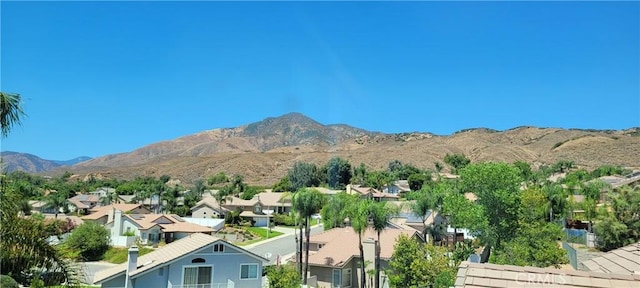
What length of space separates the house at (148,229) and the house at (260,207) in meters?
17.1

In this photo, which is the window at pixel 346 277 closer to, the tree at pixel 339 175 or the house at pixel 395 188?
the house at pixel 395 188

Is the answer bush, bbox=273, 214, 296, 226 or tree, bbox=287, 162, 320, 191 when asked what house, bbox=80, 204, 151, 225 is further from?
tree, bbox=287, 162, 320, 191

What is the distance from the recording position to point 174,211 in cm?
8469

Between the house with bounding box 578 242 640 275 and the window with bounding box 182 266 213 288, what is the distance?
18.0 metres

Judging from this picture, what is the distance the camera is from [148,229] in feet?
191

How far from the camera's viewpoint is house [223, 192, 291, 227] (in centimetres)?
7844

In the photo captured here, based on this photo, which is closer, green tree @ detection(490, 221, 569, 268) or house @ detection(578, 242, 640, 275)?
house @ detection(578, 242, 640, 275)

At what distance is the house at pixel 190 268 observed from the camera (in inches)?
886

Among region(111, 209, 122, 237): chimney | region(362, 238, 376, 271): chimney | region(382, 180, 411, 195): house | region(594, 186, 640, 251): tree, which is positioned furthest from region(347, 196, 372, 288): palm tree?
region(382, 180, 411, 195): house

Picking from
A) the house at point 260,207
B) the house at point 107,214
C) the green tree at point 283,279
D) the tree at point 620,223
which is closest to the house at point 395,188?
the house at point 260,207

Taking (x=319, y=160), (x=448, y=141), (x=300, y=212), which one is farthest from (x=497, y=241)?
(x=448, y=141)

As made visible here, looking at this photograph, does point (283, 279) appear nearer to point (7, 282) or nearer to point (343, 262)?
point (343, 262)

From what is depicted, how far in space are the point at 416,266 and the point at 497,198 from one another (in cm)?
799

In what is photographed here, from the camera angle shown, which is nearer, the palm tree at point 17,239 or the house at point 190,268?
the palm tree at point 17,239
